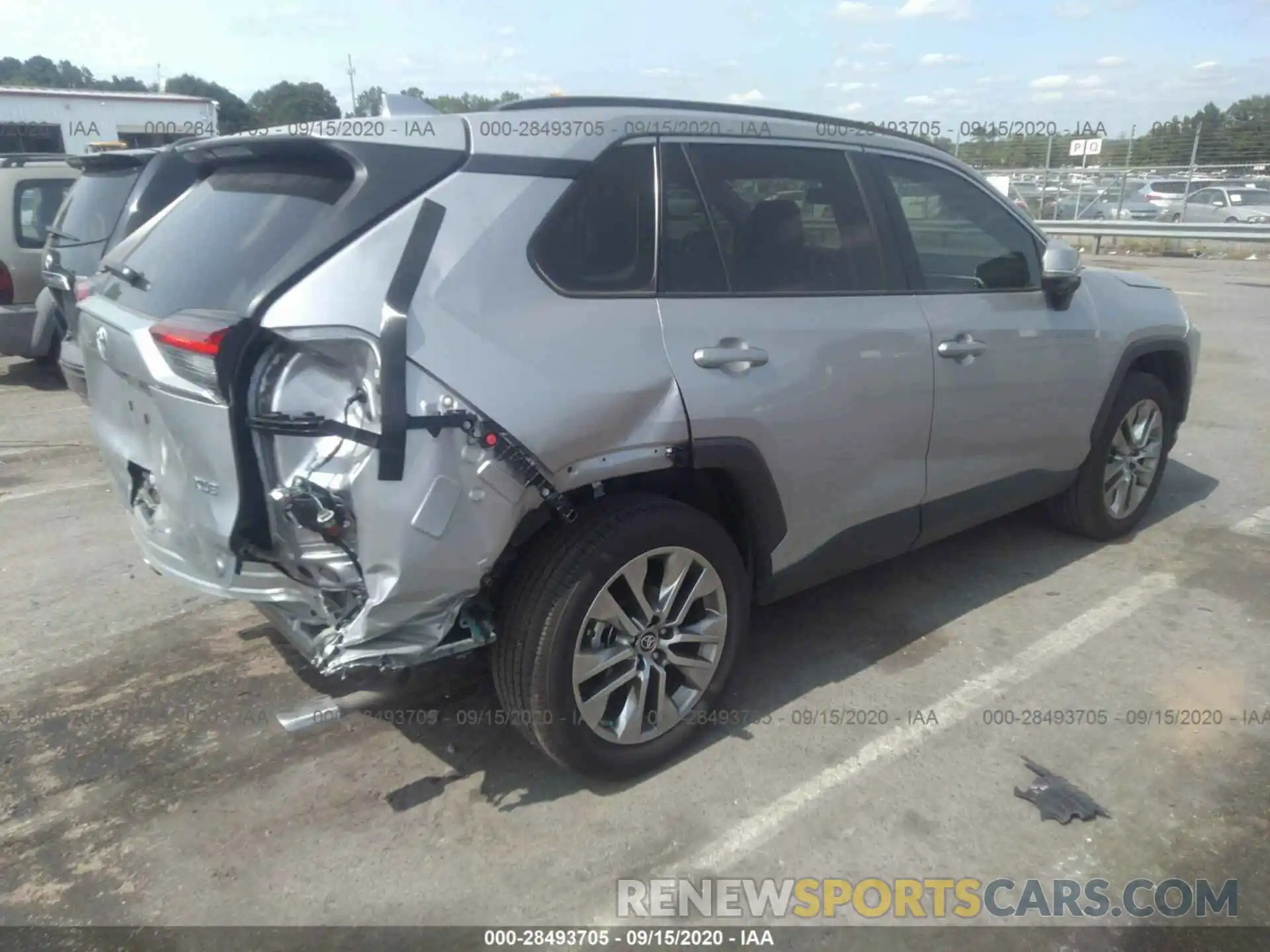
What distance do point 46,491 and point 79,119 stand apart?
2105 cm

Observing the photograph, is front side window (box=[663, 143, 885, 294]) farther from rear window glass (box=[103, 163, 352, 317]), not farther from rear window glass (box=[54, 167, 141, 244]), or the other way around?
rear window glass (box=[54, 167, 141, 244])

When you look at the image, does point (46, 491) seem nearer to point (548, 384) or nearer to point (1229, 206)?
point (548, 384)

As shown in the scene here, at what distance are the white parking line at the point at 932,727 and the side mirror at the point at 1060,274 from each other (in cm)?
135

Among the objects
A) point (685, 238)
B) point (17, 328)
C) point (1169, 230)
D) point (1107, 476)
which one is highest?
point (685, 238)

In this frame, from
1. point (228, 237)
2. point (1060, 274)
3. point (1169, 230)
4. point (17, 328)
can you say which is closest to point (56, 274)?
point (17, 328)

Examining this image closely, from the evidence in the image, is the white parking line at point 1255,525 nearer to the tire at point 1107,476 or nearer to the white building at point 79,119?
the tire at point 1107,476

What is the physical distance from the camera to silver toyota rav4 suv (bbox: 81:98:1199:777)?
2508 mm

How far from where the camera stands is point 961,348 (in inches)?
148

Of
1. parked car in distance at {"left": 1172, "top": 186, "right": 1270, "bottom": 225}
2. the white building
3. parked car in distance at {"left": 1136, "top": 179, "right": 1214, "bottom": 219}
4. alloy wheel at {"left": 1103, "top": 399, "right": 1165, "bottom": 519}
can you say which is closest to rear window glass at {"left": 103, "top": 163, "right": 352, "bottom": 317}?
alloy wheel at {"left": 1103, "top": 399, "right": 1165, "bottom": 519}

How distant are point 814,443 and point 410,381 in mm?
1473

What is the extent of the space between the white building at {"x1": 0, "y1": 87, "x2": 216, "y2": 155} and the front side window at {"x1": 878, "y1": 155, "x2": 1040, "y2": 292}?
2204 centimetres

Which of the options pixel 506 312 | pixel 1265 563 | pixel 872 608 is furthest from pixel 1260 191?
pixel 506 312

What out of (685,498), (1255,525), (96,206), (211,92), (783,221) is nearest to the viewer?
(685,498)

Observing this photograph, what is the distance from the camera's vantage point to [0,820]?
2.98 m
